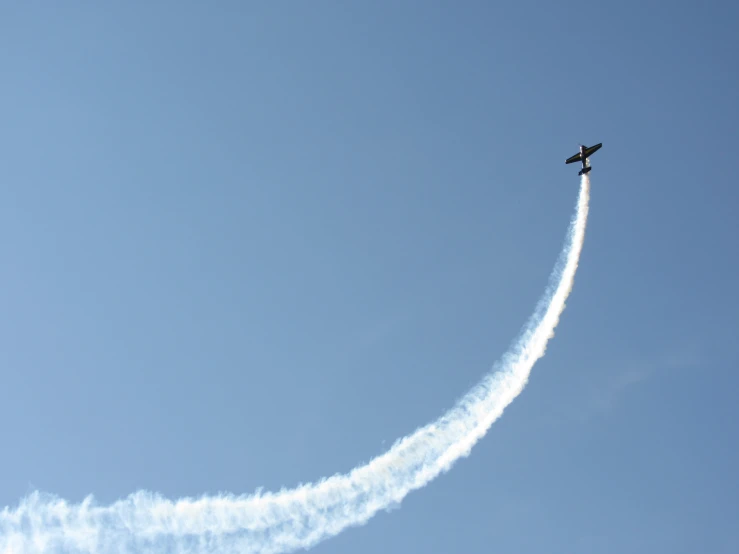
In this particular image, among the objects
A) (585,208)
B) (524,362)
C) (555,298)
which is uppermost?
(585,208)

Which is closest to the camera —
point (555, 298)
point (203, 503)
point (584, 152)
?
point (203, 503)

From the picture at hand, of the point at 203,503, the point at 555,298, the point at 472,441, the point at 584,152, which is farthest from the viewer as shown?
the point at 584,152

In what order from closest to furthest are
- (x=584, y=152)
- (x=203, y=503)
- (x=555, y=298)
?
(x=203, y=503)
(x=555, y=298)
(x=584, y=152)

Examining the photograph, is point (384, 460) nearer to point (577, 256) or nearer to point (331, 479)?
point (331, 479)

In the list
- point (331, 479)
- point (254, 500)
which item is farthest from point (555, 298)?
point (254, 500)

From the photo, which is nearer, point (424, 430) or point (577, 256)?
point (424, 430)

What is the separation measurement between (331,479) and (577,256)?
83.1ft

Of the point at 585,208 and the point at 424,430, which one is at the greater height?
the point at 585,208

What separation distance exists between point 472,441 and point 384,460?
629 cm

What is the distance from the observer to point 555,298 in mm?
60719

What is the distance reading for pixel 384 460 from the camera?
54.6m

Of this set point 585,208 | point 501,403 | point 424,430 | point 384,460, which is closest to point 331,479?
point 384,460

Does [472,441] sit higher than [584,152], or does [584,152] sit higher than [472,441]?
[584,152]

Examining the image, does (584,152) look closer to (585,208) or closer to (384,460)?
(585,208)
